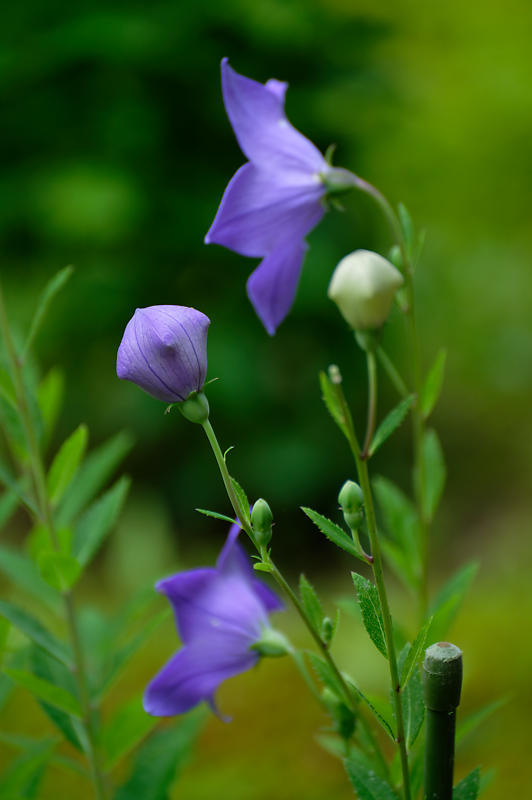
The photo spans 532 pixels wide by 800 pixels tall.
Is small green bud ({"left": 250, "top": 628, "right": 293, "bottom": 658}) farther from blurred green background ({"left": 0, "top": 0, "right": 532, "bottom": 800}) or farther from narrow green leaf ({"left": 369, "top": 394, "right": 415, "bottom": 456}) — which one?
blurred green background ({"left": 0, "top": 0, "right": 532, "bottom": 800})

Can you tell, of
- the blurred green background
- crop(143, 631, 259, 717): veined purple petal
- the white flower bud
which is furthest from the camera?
the blurred green background

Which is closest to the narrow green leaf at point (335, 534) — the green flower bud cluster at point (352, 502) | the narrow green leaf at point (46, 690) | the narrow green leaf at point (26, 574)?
the green flower bud cluster at point (352, 502)

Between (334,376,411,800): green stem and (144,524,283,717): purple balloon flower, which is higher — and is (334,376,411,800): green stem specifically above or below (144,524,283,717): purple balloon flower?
above

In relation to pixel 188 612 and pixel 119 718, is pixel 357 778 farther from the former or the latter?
pixel 119 718

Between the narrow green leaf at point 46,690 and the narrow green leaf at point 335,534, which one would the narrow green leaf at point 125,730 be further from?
the narrow green leaf at point 335,534

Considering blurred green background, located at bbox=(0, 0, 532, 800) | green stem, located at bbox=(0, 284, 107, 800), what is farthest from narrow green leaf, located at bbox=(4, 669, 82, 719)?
blurred green background, located at bbox=(0, 0, 532, 800)
